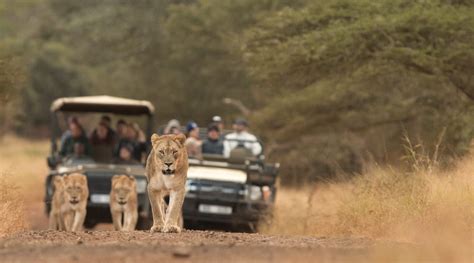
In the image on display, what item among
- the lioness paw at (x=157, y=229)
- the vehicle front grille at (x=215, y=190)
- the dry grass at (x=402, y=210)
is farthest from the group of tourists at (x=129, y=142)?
the lioness paw at (x=157, y=229)

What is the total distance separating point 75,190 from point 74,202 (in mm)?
156

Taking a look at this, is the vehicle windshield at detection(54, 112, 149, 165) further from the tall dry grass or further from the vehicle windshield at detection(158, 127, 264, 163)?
the tall dry grass

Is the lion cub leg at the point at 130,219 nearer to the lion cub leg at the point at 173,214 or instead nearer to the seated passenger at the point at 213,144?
the lion cub leg at the point at 173,214

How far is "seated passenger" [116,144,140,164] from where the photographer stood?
19422mm

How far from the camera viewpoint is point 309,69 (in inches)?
778

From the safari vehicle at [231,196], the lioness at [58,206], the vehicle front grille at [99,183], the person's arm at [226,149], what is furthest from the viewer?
the person's arm at [226,149]

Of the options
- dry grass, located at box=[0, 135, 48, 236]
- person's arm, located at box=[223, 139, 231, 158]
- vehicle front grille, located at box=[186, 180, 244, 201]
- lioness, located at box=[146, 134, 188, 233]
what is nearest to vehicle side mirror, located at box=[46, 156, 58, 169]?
dry grass, located at box=[0, 135, 48, 236]

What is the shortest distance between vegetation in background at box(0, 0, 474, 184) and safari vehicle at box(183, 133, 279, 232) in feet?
5.68

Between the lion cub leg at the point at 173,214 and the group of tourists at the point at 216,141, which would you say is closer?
the lion cub leg at the point at 173,214

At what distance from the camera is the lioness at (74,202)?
1593 cm

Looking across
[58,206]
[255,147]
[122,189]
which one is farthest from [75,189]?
[255,147]

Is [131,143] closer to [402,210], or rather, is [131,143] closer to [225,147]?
[225,147]

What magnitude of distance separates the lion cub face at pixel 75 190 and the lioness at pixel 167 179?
3349 mm

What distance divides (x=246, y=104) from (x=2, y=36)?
15.0m
